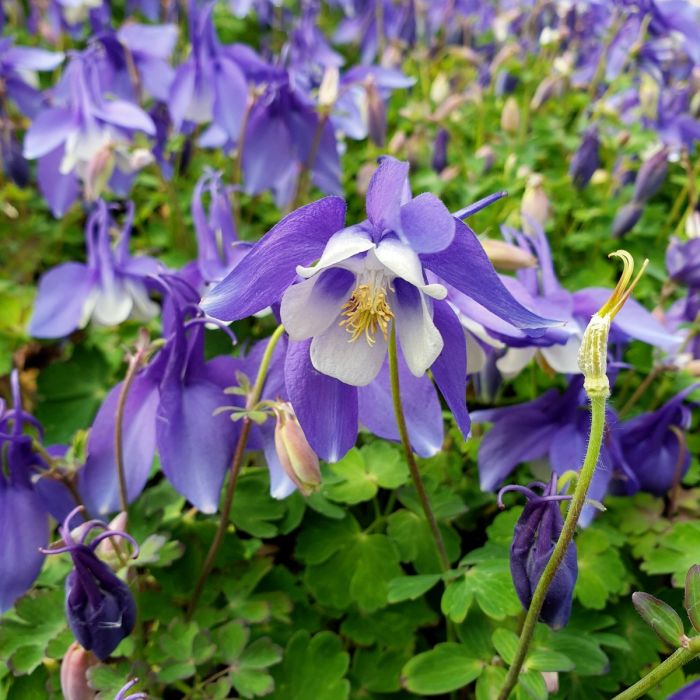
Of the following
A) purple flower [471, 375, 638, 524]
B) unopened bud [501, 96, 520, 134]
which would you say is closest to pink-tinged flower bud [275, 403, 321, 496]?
purple flower [471, 375, 638, 524]

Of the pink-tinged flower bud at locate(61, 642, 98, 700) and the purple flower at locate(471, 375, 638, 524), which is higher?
the purple flower at locate(471, 375, 638, 524)

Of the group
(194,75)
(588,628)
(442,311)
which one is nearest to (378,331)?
(442,311)

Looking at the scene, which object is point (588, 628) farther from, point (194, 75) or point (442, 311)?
point (194, 75)

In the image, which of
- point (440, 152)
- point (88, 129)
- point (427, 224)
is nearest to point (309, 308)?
point (427, 224)

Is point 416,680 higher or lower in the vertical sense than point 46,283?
higher

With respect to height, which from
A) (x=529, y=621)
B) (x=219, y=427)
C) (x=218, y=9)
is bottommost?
(x=218, y=9)

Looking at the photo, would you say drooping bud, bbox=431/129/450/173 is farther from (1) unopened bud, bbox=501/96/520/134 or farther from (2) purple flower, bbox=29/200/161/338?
(2) purple flower, bbox=29/200/161/338
